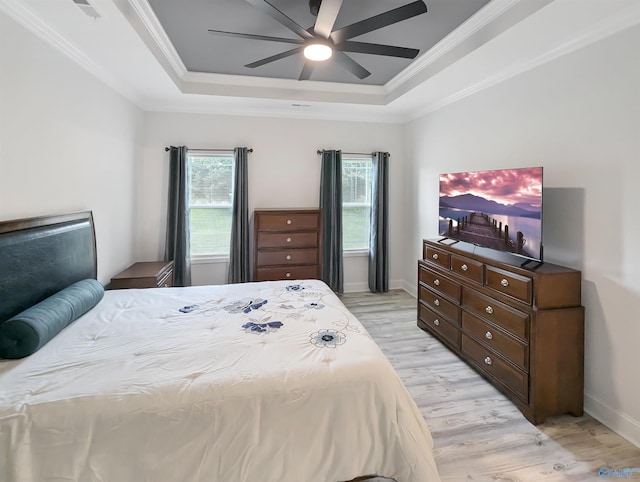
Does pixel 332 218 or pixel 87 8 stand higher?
pixel 87 8

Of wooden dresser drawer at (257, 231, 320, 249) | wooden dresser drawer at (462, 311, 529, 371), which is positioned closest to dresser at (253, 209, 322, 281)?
wooden dresser drawer at (257, 231, 320, 249)

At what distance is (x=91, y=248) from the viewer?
2.95 meters

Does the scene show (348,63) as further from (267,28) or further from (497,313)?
(497,313)

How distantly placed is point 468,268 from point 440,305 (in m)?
0.61

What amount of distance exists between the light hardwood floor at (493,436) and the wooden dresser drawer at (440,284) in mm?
599

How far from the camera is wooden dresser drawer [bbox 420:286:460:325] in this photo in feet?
10.3

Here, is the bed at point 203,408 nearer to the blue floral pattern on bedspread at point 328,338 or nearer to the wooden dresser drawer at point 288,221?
the blue floral pattern on bedspread at point 328,338

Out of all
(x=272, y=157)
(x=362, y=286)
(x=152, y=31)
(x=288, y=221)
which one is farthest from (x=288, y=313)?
(x=362, y=286)

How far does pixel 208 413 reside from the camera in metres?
1.39

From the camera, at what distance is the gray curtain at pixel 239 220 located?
458 centimetres

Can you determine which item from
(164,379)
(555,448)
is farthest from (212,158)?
(555,448)

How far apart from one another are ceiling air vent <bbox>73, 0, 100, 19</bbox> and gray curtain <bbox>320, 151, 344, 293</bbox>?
308 centimetres

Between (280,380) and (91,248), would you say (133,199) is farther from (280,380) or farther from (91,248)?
(280,380)

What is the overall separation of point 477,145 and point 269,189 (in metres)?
2.71
